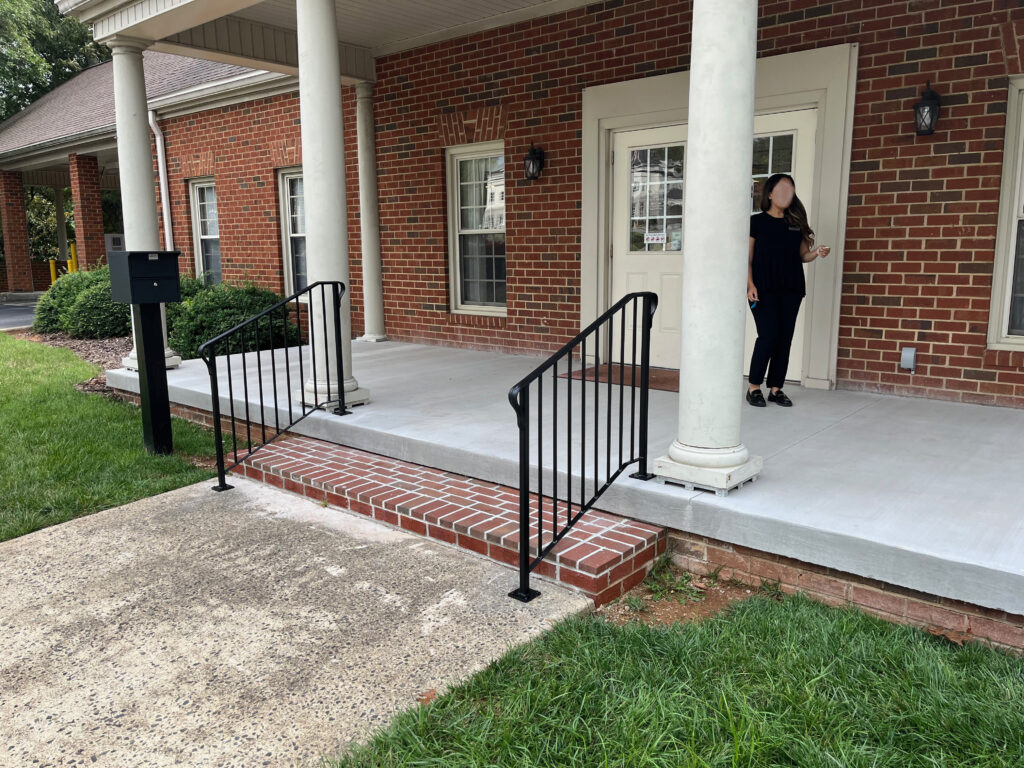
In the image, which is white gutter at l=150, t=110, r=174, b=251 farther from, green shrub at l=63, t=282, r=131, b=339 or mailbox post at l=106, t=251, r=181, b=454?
mailbox post at l=106, t=251, r=181, b=454

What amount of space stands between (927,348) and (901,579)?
9.42ft

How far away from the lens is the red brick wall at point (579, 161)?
4793 mm

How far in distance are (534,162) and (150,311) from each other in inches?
135

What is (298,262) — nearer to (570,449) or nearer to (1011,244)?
(570,449)

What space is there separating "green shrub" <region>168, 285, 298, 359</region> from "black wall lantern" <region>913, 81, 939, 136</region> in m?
6.17

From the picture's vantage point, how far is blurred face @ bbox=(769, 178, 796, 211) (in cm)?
458

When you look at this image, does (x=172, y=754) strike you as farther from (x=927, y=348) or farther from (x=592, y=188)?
(x=592, y=188)

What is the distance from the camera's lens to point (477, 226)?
7.71 metres

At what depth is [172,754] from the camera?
7.19 feet

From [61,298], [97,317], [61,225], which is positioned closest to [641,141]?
[97,317]

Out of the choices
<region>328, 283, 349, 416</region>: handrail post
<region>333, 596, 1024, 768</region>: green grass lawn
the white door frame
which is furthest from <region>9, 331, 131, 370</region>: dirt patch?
<region>333, 596, 1024, 768</region>: green grass lawn

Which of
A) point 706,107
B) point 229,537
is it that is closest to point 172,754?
point 229,537

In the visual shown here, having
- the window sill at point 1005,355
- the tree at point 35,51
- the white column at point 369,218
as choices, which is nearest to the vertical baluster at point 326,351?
the white column at point 369,218

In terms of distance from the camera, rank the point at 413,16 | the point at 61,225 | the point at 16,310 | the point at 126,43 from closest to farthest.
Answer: the point at 126,43 → the point at 413,16 → the point at 16,310 → the point at 61,225
